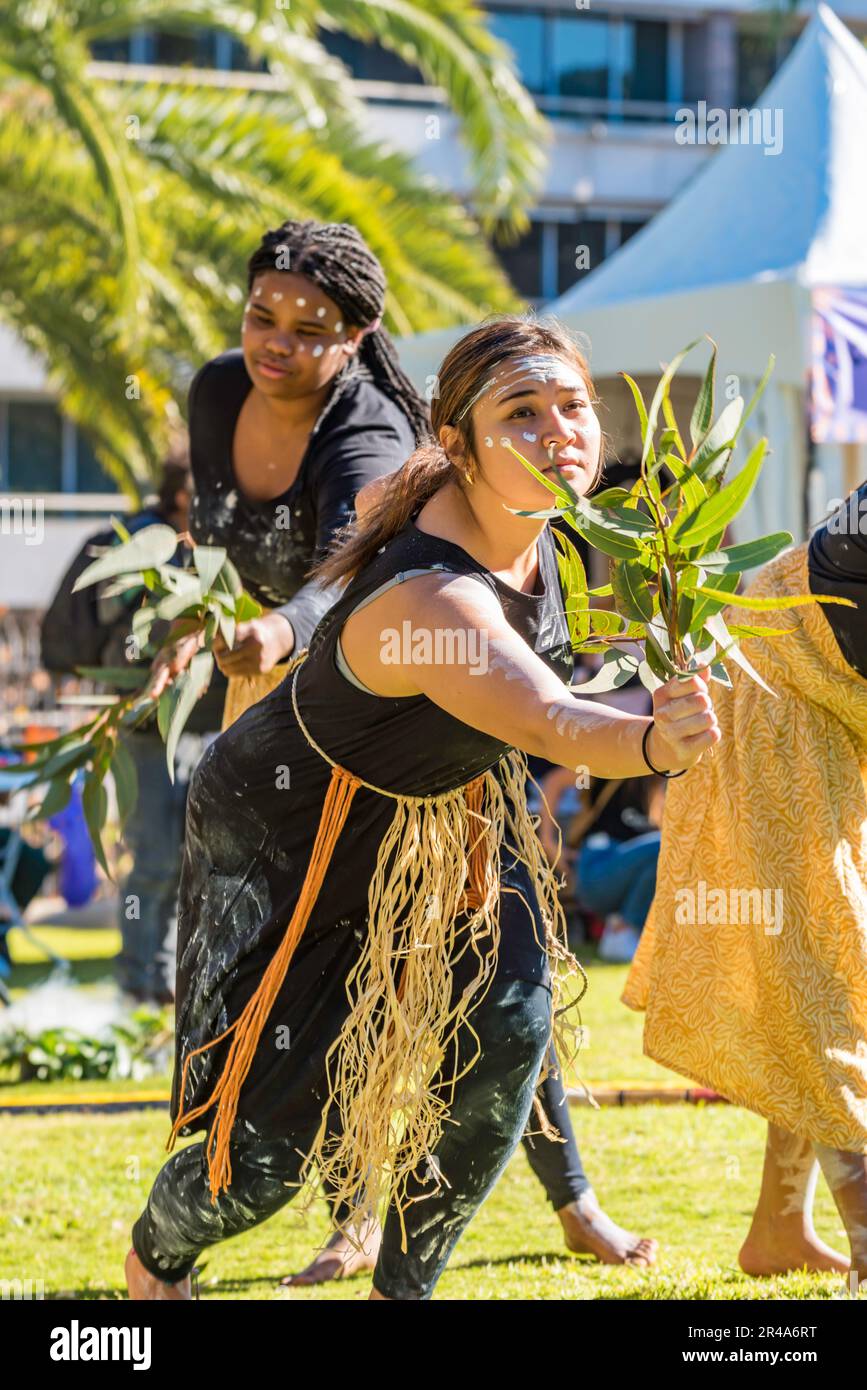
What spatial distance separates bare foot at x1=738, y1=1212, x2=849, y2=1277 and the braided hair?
1720 millimetres

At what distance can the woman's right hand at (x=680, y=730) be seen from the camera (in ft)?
7.13

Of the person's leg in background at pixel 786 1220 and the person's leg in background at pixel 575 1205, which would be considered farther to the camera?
the person's leg in background at pixel 575 1205

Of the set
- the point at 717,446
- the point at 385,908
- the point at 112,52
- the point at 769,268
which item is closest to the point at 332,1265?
the point at 385,908

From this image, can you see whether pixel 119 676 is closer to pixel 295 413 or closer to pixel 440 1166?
pixel 295 413

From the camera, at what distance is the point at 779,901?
3463mm

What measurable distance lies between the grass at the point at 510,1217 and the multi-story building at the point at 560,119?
1911 centimetres

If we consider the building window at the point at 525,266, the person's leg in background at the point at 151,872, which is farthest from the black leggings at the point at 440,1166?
the building window at the point at 525,266

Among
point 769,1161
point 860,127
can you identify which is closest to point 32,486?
point 860,127

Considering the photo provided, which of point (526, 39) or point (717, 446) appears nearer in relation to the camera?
point (717, 446)

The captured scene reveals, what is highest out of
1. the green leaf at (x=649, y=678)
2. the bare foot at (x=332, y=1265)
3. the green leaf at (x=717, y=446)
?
the green leaf at (x=717, y=446)

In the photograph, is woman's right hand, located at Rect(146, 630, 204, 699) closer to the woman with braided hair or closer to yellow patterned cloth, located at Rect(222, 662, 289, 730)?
the woman with braided hair

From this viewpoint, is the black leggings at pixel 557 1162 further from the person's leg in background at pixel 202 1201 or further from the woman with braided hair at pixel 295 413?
the woman with braided hair at pixel 295 413

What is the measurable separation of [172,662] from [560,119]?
76.6ft
